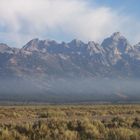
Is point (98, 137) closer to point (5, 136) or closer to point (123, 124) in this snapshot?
point (5, 136)

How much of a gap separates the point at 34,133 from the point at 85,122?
15.5ft

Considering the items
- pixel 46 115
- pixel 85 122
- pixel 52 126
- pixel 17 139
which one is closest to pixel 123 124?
pixel 85 122

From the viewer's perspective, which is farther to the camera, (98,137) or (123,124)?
(123,124)

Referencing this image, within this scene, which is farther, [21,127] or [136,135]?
[21,127]

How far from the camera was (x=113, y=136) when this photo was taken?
22078mm

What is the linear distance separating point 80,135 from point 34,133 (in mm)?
2184

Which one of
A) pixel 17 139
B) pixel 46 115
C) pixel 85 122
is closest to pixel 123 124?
pixel 85 122

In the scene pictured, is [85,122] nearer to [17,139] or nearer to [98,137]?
[98,137]

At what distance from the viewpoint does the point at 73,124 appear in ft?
87.9

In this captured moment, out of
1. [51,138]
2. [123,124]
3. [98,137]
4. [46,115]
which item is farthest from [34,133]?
[46,115]

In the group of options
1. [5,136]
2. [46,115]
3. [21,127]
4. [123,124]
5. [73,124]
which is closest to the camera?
[5,136]

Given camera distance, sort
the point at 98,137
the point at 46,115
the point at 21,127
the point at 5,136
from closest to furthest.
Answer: the point at 5,136, the point at 98,137, the point at 21,127, the point at 46,115

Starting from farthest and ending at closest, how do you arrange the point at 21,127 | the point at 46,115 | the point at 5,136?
1. the point at 46,115
2. the point at 21,127
3. the point at 5,136

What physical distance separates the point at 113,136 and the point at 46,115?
70.5 ft
